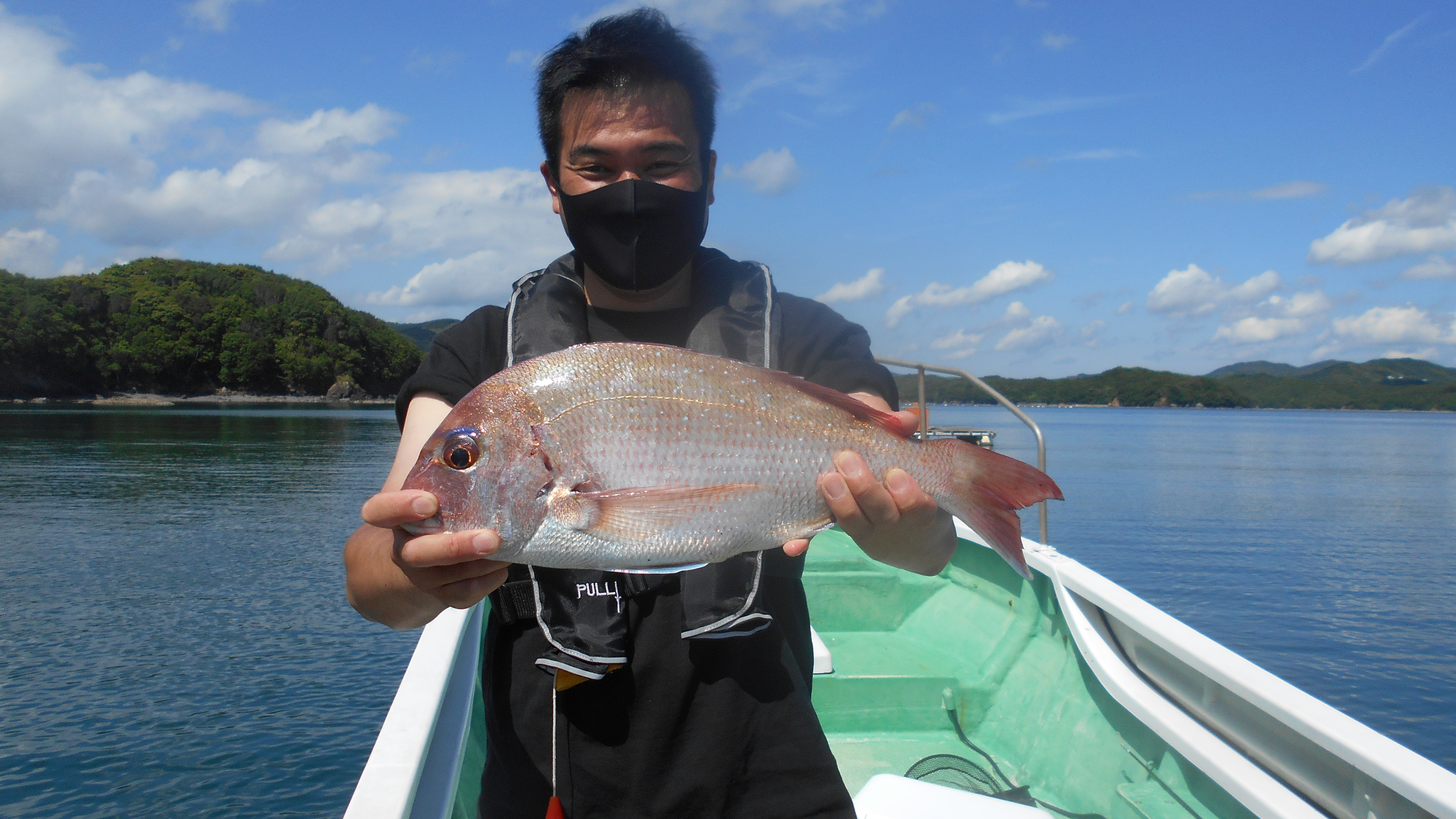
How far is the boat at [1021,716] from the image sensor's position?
2.75 meters

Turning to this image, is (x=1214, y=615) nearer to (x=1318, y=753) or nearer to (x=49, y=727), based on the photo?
(x=1318, y=753)

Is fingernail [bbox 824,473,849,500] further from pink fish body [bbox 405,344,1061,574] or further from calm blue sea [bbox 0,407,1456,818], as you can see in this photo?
calm blue sea [bbox 0,407,1456,818]

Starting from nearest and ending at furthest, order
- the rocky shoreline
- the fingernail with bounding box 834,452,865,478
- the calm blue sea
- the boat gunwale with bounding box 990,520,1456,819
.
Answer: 1. the fingernail with bounding box 834,452,865,478
2. the boat gunwale with bounding box 990,520,1456,819
3. the calm blue sea
4. the rocky shoreline

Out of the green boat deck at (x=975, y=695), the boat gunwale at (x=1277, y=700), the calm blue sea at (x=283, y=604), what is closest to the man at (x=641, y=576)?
the boat gunwale at (x=1277, y=700)

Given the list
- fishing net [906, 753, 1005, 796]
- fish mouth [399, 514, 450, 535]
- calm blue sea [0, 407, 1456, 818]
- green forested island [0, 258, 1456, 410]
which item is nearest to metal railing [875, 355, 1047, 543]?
fishing net [906, 753, 1005, 796]

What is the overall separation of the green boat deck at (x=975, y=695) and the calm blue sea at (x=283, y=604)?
6822 mm

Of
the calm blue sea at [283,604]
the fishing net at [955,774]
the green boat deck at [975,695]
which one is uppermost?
the green boat deck at [975,695]

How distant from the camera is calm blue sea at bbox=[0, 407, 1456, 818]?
32.9ft

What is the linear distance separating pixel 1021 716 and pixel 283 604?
15573 millimetres

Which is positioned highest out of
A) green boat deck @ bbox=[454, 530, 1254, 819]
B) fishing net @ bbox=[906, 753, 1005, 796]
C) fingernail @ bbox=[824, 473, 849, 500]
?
fingernail @ bbox=[824, 473, 849, 500]

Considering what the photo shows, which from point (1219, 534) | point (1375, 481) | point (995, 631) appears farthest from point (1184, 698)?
point (1375, 481)

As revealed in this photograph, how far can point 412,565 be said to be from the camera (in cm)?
175

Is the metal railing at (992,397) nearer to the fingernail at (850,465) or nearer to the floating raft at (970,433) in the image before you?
the fingernail at (850,465)

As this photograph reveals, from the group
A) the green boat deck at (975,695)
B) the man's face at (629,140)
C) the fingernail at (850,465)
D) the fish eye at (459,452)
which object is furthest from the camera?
the green boat deck at (975,695)
